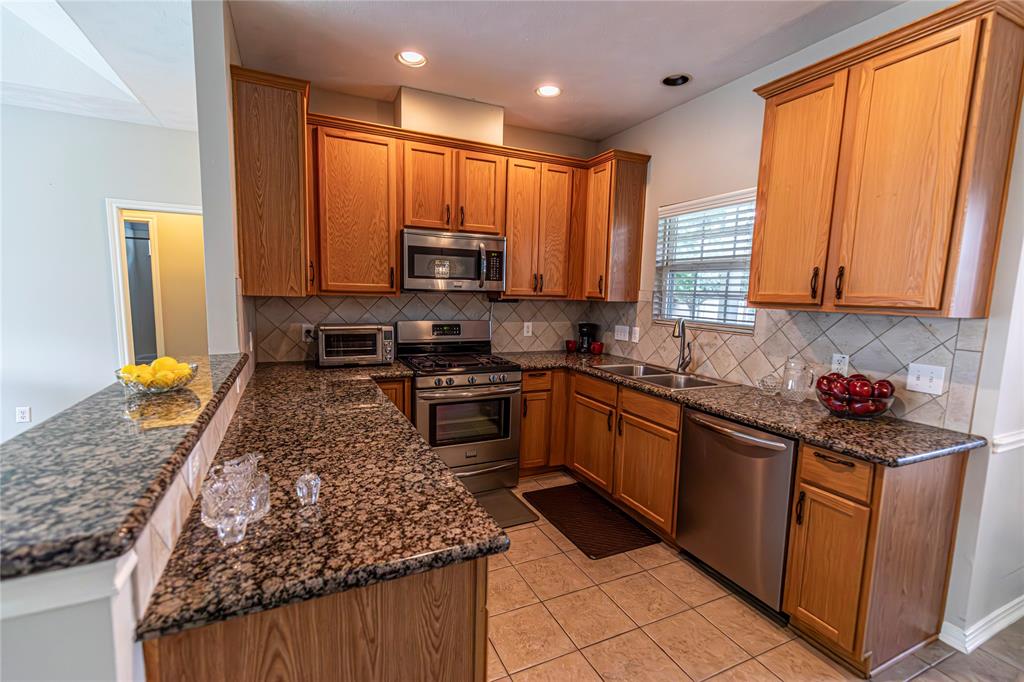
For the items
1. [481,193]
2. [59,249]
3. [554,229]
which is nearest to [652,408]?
[554,229]

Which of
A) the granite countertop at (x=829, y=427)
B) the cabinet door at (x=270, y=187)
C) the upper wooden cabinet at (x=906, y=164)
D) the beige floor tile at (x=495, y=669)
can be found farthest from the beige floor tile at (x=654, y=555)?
the cabinet door at (x=270, y=187)

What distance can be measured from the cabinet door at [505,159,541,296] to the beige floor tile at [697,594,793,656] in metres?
2.30

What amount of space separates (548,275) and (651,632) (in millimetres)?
2435

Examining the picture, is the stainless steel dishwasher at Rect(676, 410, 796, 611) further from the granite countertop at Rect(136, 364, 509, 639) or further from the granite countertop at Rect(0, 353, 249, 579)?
the granite countertop at Rect(0, 353, 249, 579)

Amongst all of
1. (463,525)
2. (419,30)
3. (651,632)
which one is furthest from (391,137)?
(651,632)

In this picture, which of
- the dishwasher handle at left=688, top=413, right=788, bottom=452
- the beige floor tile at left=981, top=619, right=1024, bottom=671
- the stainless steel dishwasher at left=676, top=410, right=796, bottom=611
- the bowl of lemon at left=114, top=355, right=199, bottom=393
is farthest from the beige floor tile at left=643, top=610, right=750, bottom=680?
the bowl of lemon at left=114, top=355, right=199, bottom=393

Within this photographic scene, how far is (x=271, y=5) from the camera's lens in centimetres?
209

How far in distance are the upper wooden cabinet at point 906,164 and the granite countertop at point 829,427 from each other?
1.62 feet

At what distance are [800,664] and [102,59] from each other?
15.6 feet

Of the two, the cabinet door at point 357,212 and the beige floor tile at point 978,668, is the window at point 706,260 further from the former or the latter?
the cabinet door at point 357,212

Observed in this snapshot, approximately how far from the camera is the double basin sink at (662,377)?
288 cm

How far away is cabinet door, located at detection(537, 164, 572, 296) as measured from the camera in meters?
3.47

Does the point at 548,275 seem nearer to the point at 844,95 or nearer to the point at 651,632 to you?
the point at 844,95

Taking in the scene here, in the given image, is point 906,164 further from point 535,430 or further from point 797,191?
point 535,430
